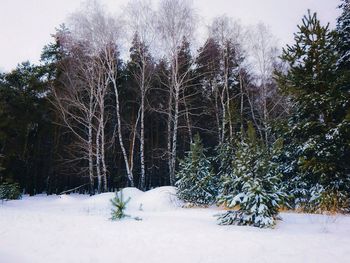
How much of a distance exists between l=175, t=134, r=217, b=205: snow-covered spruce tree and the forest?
0.19 feet

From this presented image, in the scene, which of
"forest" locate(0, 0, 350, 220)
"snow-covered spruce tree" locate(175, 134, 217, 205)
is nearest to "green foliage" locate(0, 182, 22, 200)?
"forest" locate(0, 0, 350, 220)

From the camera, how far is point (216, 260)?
16.0 feet

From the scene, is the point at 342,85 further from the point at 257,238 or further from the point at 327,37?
the point at 257,238

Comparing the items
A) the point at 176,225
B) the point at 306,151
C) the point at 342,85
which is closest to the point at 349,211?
the point at 306,151

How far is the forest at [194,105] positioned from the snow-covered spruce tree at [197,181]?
57 millimetres

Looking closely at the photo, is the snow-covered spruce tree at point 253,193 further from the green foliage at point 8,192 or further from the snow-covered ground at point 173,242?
the green foliage at point 8,192

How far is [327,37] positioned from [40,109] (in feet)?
80.2

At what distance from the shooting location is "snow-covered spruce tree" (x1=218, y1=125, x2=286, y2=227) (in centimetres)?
809

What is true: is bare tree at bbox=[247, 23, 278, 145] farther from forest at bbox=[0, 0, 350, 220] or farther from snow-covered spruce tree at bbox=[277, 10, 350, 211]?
snow-covered spruce tree at bbox=[277, 10, 350, 211]

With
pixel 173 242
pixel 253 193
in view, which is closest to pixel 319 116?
pixel 253 193

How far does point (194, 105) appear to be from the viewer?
23.8 m

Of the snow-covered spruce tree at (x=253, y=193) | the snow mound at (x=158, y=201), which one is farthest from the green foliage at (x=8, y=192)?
the snow-covered spruce tree at (x=253, y=193)

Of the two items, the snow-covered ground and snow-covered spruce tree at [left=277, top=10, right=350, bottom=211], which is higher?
snow-covered spruce tree at [left=277, top=10, right=350, bottom=211]

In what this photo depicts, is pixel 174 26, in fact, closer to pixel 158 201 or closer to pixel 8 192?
pixel 158 201
